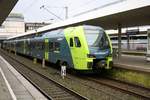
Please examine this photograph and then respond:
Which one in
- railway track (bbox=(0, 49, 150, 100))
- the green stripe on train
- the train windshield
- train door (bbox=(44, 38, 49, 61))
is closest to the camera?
railway track (bbox=(0, 49, 150, 100))

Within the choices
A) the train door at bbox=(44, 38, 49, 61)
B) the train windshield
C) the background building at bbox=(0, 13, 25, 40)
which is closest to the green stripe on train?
the train windshield

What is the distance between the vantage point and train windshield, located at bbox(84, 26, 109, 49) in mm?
19516

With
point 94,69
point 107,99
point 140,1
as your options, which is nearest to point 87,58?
point 94,69

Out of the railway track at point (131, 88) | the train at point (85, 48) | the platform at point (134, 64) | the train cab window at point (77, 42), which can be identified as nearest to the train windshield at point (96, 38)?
the train at point (85, 48)

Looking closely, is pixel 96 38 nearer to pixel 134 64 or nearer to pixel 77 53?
pixel 77 53

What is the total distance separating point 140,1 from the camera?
19000 millimetres

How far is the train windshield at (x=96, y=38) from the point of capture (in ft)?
64.0

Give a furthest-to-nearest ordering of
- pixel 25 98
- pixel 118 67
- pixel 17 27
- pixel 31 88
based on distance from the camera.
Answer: pixel 17 27 → pixel 118 67 → pixel 31 88 → pixel 25 98

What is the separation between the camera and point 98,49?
63.6ft

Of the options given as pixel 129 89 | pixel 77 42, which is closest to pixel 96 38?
pixel 77 42

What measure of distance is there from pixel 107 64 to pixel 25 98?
7.68 meters

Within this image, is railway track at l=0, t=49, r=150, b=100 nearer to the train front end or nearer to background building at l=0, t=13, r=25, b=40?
the train front end

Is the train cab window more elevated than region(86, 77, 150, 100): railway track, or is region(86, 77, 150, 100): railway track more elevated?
the train cab window

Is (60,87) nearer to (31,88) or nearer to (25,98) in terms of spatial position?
(31,88)
